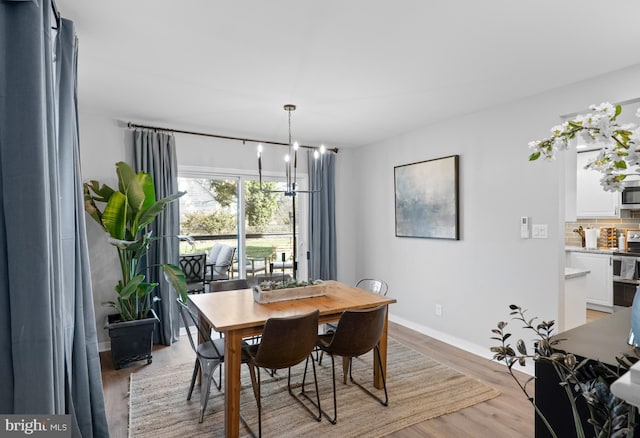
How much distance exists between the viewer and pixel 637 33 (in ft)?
7.04

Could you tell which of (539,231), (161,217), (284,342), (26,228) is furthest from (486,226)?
(26,228)

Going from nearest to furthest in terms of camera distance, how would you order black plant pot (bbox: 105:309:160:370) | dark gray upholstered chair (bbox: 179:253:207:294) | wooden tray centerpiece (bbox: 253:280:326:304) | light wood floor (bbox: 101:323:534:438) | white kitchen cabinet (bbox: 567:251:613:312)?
light wood floor (bbox: 101:323:534:438) → wooden tray centerpiece (bbox: 253:280:326:304) → black plant pot (bbox: 105:309:160:370) → dark gray upholstered chair (bbox: 179:253:207:294) → white kitchen cabinet (bbox: 567:251:613:312)

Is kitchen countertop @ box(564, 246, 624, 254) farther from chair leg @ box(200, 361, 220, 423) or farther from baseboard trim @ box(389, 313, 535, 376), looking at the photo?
chair leg @ box(200, 361, 220, 423)

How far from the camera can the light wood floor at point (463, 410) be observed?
2.37 m

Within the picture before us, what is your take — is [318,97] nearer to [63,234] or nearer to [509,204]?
[509,204]

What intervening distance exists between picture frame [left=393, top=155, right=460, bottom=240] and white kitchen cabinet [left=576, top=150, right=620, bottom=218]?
2622 mm

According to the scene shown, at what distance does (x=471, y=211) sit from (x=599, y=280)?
290cm

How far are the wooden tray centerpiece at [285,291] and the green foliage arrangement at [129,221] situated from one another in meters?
0.98

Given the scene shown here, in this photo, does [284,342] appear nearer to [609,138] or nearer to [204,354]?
[204,354]

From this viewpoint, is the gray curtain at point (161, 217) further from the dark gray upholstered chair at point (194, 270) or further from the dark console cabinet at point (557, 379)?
the dark console cabinet at point (557, 379)

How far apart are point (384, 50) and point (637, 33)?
149 cm

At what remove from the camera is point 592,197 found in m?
5.43

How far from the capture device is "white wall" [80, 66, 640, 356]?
311 cm


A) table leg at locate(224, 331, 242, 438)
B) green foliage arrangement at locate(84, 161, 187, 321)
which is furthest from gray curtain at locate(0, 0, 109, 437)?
green foliage arrangement at locate(84, 161, 187, 321)
